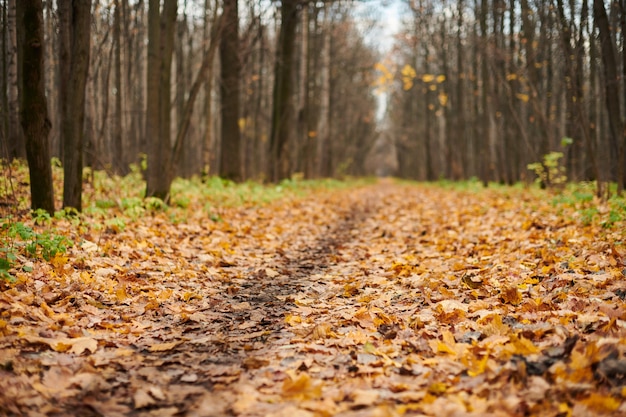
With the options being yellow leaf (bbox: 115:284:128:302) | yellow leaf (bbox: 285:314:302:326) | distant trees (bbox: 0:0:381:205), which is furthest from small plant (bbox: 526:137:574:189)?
yellow leaf (bbox: 115:284:128:302)

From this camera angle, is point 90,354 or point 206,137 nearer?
point 90,354

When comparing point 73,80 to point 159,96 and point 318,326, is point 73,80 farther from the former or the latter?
point 318,326

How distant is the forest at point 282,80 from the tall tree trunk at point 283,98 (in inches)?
2.0

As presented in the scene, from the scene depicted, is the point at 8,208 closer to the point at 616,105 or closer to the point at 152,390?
the point at 152,390

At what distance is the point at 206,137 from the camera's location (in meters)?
15.8

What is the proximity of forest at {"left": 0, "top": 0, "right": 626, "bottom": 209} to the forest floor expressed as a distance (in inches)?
88.5

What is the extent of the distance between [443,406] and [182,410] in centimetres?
139

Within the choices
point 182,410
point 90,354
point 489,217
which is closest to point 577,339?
point 182,410

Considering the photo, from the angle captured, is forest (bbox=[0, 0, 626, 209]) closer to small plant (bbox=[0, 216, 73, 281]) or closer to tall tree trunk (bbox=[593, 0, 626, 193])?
tall tree trunk (bbox=[593, 0, 626, 193])

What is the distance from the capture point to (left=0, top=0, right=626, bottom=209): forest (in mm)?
7375

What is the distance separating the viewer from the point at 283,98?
1742cm

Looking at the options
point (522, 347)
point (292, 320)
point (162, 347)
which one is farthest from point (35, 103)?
point (522, 347)

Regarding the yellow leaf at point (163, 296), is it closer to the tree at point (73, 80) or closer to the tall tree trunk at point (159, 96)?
the tree at point (73, 80)

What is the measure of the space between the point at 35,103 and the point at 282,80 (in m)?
12.1
